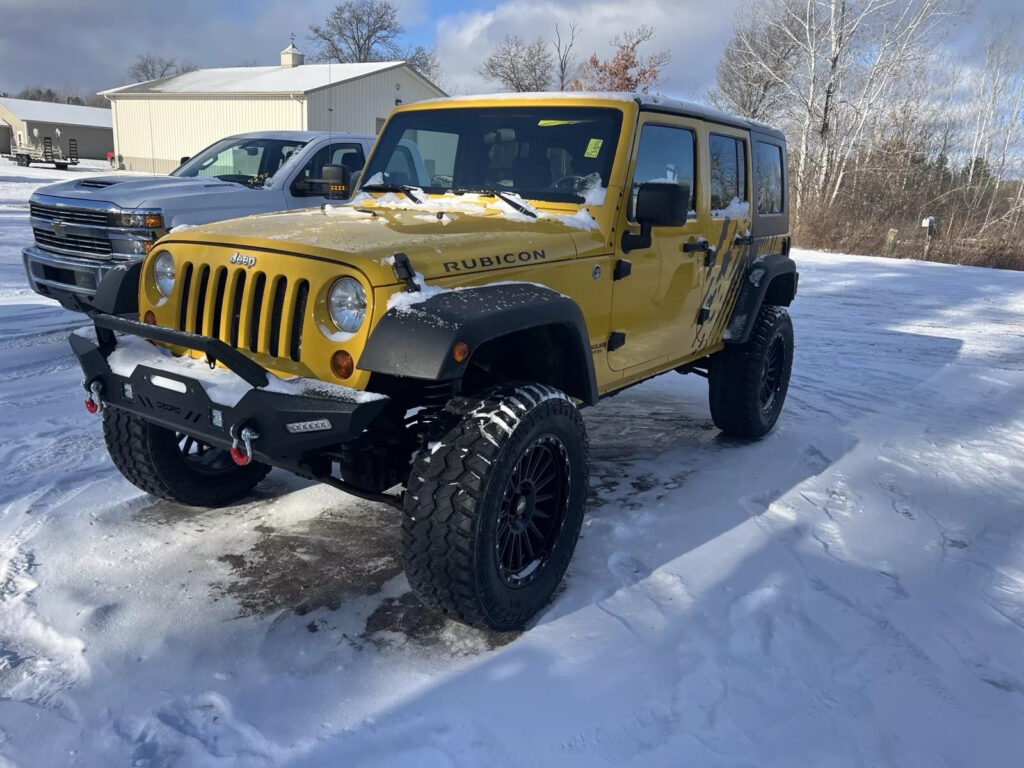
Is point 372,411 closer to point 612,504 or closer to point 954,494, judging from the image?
point 612,504

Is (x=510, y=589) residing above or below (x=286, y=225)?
below

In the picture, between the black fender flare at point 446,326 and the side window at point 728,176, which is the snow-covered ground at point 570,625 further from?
the side window at point 728,176

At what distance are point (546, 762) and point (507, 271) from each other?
5.53ft

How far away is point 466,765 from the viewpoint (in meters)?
2.28

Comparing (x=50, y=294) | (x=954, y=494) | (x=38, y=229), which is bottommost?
(x=954, y=494)

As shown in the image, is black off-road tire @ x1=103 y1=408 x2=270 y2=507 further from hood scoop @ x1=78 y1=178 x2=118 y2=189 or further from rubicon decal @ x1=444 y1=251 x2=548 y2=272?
hood scoop @ x1=78 y1=178 x2=118 y2=189

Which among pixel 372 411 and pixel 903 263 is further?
pixel 903 263

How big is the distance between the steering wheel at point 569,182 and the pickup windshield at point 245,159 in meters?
4.64

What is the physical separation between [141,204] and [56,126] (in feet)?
190

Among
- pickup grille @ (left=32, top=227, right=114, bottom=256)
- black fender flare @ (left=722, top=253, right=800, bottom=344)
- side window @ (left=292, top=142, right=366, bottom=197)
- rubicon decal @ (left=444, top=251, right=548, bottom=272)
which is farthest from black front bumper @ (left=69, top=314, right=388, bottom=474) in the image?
side window @ (left=292, top=142, right=366, bottom=197)

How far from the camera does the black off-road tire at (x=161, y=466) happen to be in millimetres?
3504

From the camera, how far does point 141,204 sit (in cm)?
630

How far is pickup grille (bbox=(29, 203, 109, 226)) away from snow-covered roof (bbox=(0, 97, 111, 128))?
185 feet

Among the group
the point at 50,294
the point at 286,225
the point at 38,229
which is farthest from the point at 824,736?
the point at 38,229
